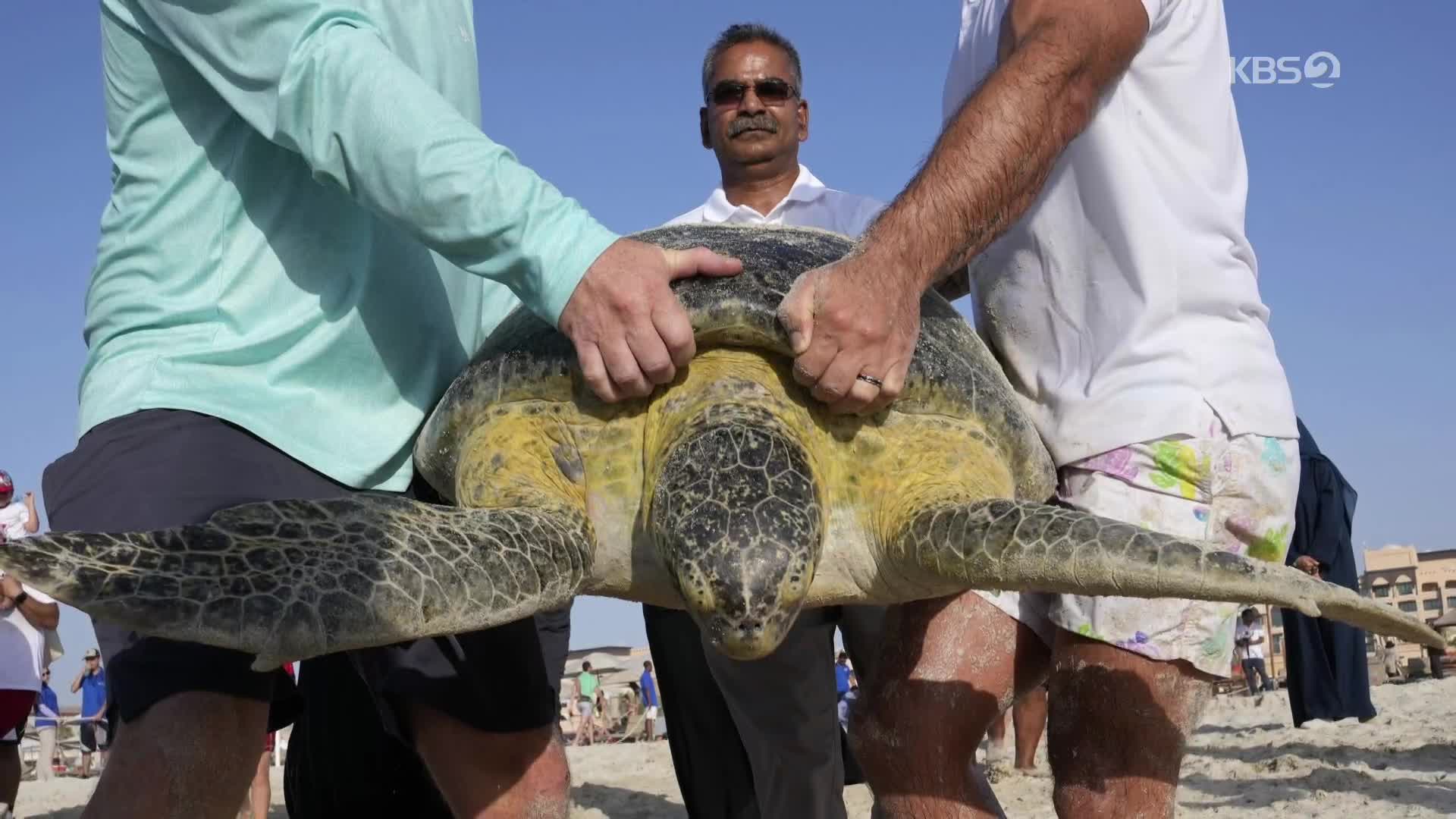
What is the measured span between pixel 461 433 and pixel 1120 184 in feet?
4.87

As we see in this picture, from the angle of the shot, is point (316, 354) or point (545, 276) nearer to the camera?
point (545, 276)

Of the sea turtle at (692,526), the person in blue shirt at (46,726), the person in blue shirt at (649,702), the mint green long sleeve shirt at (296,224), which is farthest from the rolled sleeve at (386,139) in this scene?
the person in blue shirt at (649,702)

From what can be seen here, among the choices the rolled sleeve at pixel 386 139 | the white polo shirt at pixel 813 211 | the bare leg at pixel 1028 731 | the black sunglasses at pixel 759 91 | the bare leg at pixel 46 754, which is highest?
the black sunglasses at pixel 759 91

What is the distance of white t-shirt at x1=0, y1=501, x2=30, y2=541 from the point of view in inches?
285

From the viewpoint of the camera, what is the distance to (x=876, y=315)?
2373 mm

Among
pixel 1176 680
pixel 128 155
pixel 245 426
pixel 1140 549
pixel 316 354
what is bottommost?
pixel 1176 680

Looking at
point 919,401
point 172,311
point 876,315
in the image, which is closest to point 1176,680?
point 919,401

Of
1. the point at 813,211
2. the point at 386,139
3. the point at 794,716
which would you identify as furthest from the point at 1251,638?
the point at 386,139

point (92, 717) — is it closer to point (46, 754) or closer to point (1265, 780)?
point (46, 754)

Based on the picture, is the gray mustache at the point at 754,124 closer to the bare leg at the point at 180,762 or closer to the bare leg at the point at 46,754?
the bare leg at the point at 180,762

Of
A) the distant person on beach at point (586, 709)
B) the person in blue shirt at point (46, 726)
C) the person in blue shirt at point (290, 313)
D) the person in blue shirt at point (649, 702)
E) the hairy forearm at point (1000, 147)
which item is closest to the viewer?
the person in blue shirt at point (290, 313)

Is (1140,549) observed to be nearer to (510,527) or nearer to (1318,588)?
(1318,588)

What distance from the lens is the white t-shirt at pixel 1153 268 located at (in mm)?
2619

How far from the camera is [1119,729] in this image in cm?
253
